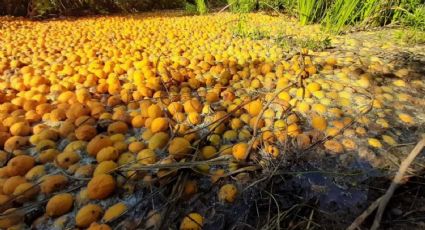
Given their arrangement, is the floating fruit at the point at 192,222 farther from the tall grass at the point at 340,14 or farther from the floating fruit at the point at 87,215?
the tall grass at the point at 340,14

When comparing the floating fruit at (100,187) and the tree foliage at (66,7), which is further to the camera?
the tree foliage at (66,7)

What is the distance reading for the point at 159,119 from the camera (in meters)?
1.45

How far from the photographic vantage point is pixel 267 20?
143 inches

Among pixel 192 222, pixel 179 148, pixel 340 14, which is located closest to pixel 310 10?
pixel 340 14

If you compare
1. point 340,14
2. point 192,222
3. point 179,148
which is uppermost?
point 340,14

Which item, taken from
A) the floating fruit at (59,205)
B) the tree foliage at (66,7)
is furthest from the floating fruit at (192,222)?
the tree foliage at (66,7)

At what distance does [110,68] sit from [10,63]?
2.60 ft

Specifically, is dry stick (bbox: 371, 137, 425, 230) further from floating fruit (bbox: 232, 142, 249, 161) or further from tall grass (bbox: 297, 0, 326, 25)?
tall grass (bbox: 297, 0, 326, 25)

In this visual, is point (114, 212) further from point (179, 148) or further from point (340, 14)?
point (340, 14)

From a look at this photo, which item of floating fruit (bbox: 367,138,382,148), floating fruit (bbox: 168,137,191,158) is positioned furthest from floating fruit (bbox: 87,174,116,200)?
floating fruit (bbox: 367,138,382,148)

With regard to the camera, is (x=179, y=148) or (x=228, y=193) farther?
(x=179, y=148)

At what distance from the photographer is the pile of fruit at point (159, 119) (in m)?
1.13

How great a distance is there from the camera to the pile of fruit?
113 centimetres

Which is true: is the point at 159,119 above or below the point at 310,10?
below
